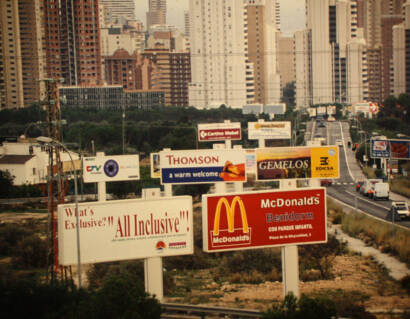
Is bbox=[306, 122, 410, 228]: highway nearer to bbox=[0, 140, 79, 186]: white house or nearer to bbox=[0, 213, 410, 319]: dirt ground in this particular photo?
bbox=[0, 213, 410, 319]: dirt ground

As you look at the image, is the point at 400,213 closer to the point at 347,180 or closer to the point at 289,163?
the point at 289,163

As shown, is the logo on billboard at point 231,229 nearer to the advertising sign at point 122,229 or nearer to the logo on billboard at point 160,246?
the advertising sign at point 122,229

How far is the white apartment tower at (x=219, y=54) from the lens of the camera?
13812 centimetres

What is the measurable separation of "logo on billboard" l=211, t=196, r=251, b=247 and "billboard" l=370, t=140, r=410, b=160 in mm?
32988

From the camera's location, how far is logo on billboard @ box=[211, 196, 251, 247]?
663 inches

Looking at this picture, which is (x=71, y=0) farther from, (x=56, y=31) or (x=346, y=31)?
(x=346, y=31)

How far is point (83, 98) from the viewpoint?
12662 cm

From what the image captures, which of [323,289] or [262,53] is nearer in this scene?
[323,289]

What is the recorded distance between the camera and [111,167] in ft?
80.1

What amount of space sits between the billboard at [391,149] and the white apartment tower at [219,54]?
3609 inches

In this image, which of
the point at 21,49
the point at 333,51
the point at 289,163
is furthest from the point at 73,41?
the point at 289,163

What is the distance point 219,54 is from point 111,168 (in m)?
118

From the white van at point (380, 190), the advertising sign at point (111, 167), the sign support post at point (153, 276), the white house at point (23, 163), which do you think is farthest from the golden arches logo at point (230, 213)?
the white house at point (23, 163)

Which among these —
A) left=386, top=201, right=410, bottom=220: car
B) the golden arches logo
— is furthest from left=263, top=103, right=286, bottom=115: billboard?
the golden arches logo
